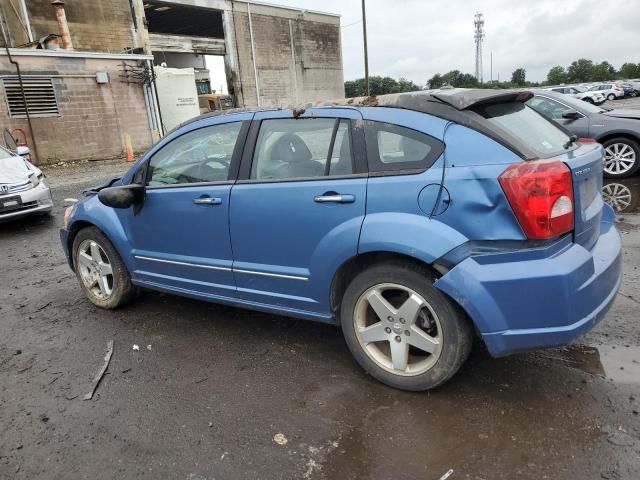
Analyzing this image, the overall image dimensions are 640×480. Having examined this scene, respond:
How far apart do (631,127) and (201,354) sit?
775 centimetres

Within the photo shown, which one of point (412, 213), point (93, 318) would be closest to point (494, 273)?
point (412, 213)

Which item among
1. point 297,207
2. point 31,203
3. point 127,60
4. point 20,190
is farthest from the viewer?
point 127,60

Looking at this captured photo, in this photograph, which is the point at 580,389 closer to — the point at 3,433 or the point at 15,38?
the point at 3,433

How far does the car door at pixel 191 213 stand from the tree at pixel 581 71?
297ft

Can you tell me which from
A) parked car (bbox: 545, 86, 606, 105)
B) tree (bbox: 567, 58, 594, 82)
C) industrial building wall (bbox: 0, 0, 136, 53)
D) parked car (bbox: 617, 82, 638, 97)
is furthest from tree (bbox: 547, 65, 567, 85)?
industrial building wall (bbox: 0, 0, 136, 53)

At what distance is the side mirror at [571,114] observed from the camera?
328 inches

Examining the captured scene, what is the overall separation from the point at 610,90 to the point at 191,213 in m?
47.8

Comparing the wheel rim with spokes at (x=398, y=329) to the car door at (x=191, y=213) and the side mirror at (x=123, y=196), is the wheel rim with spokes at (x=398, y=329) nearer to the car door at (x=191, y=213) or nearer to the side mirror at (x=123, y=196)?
the car door at (x=191, y=213)

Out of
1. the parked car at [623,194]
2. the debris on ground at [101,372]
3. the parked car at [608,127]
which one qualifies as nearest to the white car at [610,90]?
the parked car at [608,127]

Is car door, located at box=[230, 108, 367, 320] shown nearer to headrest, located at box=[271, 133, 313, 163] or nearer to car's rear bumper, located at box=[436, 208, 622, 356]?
headrest, located at box=[271, 133, 313, 163]

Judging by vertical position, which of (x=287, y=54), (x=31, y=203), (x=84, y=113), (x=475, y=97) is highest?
(x=287, y=54)

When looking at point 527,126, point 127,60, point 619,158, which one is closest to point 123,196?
point 527,126

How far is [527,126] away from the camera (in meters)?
2.82

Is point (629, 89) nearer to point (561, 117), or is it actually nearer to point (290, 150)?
point (561, 117)
